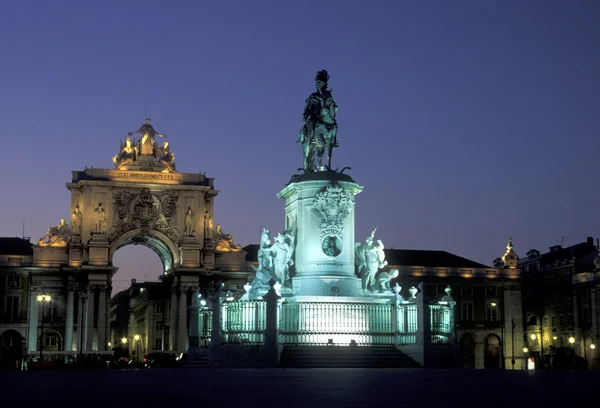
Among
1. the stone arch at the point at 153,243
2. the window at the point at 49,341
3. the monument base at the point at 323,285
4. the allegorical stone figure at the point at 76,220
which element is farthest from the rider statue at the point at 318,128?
the window at the point at 49,341

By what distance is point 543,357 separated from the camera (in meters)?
87.2

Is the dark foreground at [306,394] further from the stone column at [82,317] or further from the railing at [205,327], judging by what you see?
the stone column at [82,317]

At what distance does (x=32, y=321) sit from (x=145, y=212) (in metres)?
13.8

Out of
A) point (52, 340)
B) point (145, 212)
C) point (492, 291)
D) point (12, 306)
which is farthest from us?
point (492, 291)

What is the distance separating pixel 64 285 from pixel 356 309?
183 ft

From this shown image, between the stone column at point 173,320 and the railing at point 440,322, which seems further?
the stone column at point 173,320

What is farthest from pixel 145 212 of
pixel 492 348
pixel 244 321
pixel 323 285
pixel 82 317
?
pixel 323 285

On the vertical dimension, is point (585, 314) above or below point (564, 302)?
below

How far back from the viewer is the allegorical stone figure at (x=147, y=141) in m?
92.2

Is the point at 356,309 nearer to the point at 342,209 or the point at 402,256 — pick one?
the point at 342,209

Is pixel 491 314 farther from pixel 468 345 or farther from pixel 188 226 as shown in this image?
pixel 188 226

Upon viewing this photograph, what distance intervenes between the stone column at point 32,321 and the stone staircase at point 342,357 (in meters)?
55.5

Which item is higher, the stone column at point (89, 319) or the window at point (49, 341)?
the stone column at point (89, 319)

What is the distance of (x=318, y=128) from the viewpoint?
39062mm
